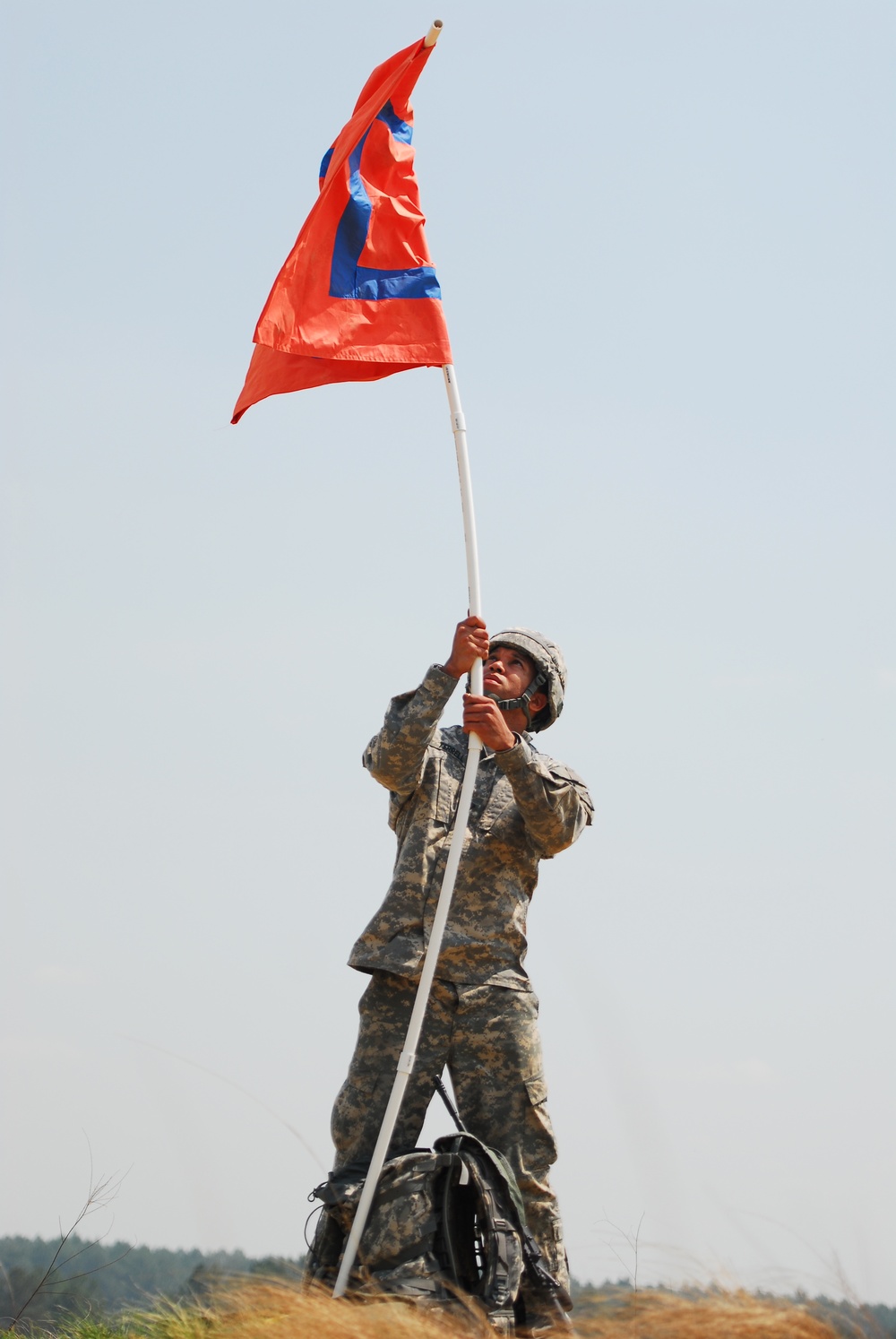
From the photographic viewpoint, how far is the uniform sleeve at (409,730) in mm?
5859

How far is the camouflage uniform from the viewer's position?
19.2ft

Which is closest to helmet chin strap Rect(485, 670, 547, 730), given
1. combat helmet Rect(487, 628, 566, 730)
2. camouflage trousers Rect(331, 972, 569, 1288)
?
combat helmet Rect(487, 628, 566, 730)

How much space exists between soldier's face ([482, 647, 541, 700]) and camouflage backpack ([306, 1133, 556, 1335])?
5.91ft

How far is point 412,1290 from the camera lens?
17.3 ft

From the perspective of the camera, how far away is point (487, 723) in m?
5.88

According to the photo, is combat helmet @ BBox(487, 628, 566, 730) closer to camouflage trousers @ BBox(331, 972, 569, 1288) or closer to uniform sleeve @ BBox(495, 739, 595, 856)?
uniform sleeve @ BBox(495, 739, 595, 856)

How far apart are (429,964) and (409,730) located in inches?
35.6

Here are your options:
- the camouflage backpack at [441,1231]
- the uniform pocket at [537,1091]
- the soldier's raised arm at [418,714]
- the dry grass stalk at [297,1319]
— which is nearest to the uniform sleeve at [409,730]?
the soldier's raised arm at [418,714]

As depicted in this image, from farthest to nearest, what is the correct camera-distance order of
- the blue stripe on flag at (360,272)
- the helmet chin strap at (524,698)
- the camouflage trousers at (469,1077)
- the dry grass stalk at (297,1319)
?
1. the blue stripe on flag at (360,272)
2. the helmet chin strap at (524,698)
3. the camouflage trousers at (469,1077)
4. the dry grass stalk at (297,1319)

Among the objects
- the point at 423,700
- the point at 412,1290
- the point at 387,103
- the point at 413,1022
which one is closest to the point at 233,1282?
the point at 412,1290

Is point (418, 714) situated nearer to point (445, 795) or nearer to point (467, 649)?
point (467, 649)

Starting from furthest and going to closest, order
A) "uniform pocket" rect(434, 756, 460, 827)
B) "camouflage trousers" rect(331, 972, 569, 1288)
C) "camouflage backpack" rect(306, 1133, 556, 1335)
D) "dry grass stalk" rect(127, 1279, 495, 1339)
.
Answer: "uniform pocket" rect(434, 756, 460, 827), "camouflage trousers" rect(331, 972, 569, 1288), "camouflage backpack" rect(306, 1133, 556, 1335), "dry grass stalk" rect(127, 1279, 495, 1339)

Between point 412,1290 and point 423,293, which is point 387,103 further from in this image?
point 412,1290

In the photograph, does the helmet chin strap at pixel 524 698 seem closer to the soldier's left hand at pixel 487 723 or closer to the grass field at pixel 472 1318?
the soldier's left hand at pixel 487 723
